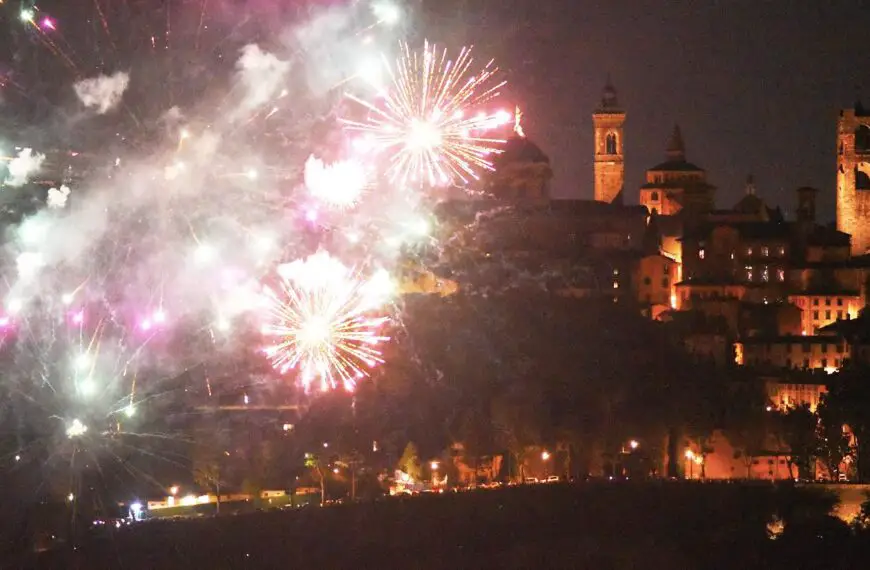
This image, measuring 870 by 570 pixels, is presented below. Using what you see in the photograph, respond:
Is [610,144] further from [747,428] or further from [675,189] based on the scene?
[747,428]

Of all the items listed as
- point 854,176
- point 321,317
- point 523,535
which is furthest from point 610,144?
point 321,317

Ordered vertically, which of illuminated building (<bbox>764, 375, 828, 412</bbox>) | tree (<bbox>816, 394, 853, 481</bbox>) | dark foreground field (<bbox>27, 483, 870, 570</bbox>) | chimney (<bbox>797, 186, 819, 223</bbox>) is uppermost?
chimney (<bbox>797, 186, 819, 223</bbox>)

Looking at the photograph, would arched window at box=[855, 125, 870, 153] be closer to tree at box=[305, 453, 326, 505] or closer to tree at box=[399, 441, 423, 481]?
tree at box=[399, 441, 423, 481]

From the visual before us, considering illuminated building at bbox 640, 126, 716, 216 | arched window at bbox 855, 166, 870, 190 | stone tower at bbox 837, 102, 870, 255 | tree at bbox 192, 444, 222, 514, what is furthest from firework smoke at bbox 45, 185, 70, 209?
arched window at bbox 855, 166, 870, 190

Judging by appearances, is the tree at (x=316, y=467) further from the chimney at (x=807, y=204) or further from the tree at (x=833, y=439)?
the chimney at (x=807, y=204)

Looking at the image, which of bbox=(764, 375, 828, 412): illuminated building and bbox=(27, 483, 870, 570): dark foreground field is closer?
bbox=(27, 483, 870, 570): dark foreground field

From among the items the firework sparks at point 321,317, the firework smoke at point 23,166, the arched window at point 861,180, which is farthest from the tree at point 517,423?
the arched window at point 861,180
